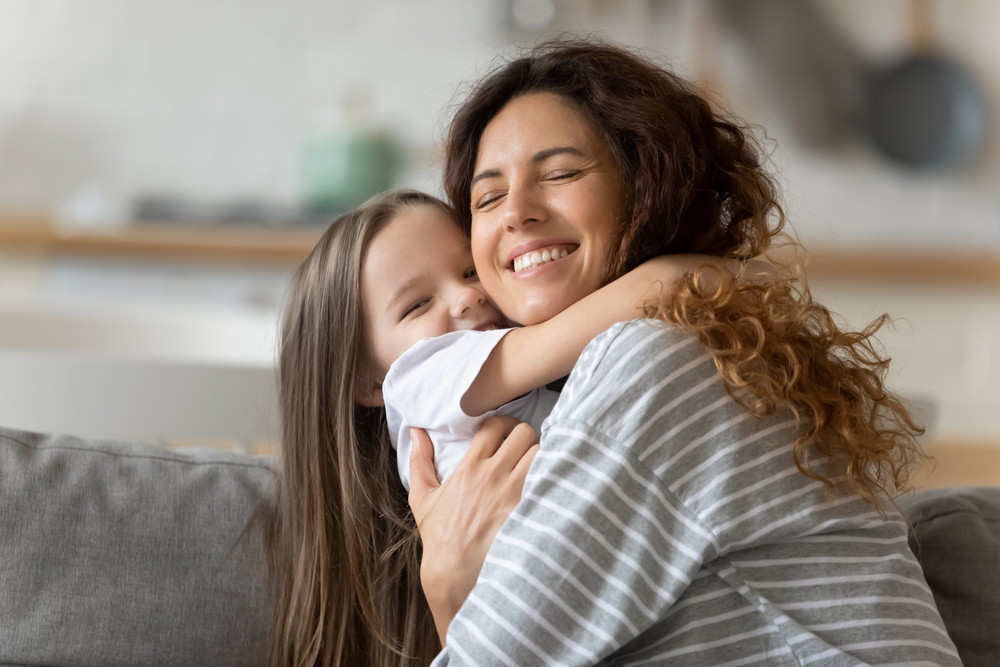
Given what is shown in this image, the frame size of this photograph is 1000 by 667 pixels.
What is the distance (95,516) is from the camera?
1190 mm

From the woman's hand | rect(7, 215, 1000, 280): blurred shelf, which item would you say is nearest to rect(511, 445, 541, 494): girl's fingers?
the woman's hand

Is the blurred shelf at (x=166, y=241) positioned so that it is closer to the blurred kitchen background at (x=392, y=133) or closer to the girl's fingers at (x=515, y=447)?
the blurred kitchen background at (x=392, y=133)

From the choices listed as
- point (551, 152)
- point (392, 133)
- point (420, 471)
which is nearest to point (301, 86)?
point (392, 133)

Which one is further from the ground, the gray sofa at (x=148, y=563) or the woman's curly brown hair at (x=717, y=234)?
the woman's curly brown hair at (x=717, y=234)

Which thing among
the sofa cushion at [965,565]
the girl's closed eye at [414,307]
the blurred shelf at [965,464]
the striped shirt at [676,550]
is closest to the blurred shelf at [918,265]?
the blurred shelf at [965,464]

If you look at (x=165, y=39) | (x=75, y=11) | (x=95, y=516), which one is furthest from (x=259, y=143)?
(x=95, y=516)

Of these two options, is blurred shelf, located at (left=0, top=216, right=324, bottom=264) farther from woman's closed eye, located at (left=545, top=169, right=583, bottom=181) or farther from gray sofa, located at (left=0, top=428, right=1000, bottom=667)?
woman's closed eye, located at (left=545, top=169, right=583, bottom=181)

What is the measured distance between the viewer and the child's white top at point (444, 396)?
3.55ft

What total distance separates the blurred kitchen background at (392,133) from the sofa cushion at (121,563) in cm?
244

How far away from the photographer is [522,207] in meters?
1.13

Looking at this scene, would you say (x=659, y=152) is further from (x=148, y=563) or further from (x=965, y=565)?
(x=148, y=563)

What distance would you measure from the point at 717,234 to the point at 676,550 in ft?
1.63

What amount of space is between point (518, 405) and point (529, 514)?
358 millimetres

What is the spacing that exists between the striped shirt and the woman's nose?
28cm
